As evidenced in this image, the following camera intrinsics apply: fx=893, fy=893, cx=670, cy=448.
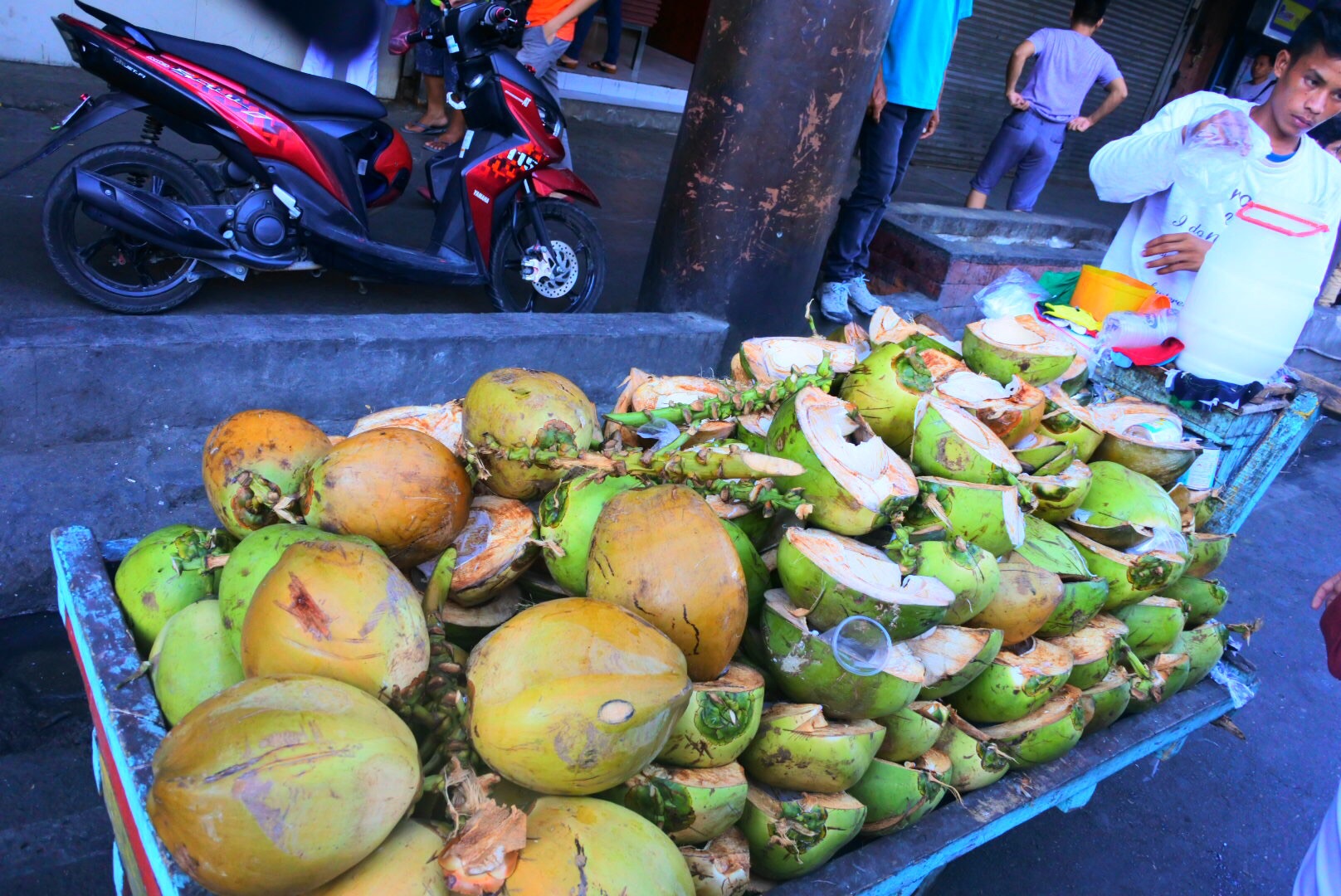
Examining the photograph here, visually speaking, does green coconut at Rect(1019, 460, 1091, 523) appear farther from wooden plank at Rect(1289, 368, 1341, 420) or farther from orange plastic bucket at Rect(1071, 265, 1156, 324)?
wooden plank at Rect(1289, 368, 1341, 420)

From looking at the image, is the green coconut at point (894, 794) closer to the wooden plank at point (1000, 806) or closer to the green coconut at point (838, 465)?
the wooden plank at point (1000, 806)

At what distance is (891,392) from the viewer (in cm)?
182

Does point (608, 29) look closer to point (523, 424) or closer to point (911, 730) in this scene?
point (523, 424)

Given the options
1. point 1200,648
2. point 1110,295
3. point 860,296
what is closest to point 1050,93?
point 860,296

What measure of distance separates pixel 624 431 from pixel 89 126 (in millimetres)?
2412

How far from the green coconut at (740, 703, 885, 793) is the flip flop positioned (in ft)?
19.1

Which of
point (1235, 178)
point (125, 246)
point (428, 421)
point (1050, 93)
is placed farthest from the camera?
point (1050, 93)

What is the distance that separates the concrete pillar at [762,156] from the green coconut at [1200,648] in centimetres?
211

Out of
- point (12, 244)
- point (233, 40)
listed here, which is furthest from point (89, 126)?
point (233, 40)

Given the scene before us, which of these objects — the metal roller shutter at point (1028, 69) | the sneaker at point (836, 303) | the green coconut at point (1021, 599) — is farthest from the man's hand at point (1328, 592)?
the metal roller shutter at point (1028, 69)

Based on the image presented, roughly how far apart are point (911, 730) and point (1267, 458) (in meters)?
2.07

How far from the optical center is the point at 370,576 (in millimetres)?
1215

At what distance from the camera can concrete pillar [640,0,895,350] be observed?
3287 millimetres

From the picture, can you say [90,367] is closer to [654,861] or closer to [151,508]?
[151,508]
